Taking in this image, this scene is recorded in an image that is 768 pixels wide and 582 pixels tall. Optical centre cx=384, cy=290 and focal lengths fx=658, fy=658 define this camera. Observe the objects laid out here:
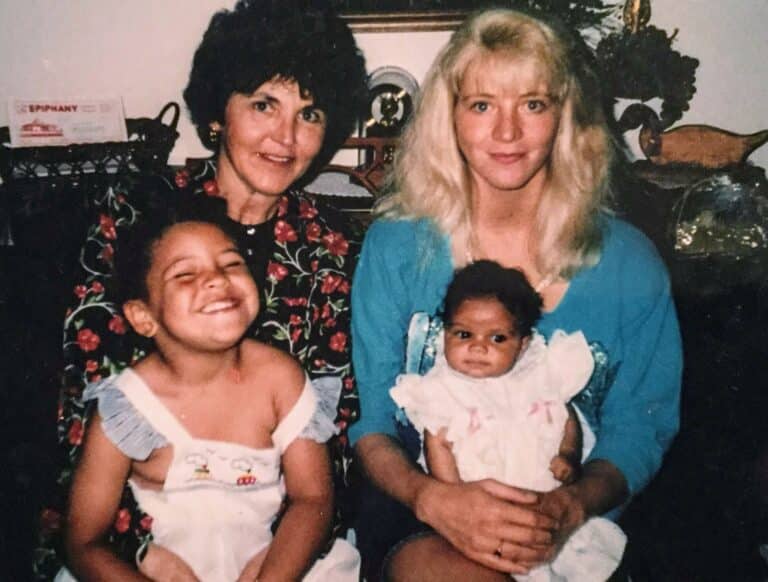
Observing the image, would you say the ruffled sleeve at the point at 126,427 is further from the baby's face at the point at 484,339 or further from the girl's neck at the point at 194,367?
the baby's face at the point at 484,339

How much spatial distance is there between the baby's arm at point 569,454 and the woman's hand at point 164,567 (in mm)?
578

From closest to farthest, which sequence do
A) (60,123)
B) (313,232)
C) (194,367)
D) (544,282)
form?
(194,367), (544,282), (313,232), (60,123)

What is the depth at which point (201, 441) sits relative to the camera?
3.33 ft

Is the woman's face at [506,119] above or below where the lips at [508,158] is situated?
above

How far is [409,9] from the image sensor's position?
6.42 feet

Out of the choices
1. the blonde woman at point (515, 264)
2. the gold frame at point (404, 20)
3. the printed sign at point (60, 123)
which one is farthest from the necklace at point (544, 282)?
the printed sign at point (60, 123)

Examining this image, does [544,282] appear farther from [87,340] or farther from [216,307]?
[87,340]

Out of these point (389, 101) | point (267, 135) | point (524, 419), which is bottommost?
point (524, 419)

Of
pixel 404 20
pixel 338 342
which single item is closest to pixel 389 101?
pixel 404 20

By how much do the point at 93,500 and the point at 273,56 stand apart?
0.81 meters

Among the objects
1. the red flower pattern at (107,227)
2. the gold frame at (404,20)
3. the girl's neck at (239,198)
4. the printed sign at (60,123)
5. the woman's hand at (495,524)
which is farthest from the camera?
the gold frame at (404,20)

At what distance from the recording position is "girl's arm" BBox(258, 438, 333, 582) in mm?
1000

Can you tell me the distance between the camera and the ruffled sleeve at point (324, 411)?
107 cm

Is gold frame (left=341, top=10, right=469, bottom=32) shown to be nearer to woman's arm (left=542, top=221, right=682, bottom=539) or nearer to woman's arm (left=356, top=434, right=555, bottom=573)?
woman's arm (left=542, top=221, right=682, bottom=539)
